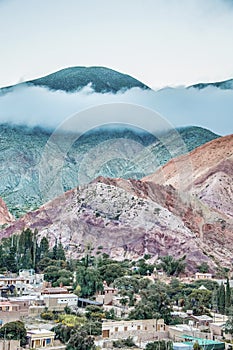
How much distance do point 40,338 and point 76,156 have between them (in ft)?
129

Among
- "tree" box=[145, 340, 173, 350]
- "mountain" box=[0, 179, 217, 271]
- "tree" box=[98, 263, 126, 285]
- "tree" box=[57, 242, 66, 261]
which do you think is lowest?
"tree" box=[145, 340, 173, 350]

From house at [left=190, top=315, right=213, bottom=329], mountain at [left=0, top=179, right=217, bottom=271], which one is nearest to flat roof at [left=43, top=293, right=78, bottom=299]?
house at [left=190, top=315, right=213, bottom=329]

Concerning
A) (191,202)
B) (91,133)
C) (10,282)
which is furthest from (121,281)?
(91,133)

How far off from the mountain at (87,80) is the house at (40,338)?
148 feet

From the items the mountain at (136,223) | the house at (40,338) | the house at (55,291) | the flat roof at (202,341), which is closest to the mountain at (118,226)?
the mountain at (136,223)

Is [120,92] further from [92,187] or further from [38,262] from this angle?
[38,262]

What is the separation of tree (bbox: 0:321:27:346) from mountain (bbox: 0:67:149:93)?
45.0m

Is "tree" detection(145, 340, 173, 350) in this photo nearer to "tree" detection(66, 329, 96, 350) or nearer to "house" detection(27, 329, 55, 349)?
"tree" detection(66, 329, 96, 350)

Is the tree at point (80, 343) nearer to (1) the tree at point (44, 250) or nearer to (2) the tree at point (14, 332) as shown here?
(2) the tree at point (14, 332)

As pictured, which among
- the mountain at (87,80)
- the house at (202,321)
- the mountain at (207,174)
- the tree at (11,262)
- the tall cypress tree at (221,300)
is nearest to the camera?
the house at (202,321)

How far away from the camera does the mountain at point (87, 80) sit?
5744cm

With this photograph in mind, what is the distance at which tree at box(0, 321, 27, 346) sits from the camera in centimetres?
1129

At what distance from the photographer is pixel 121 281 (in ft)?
56.0

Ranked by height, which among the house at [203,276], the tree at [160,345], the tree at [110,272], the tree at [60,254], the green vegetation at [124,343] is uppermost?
the tree at [60,254]
